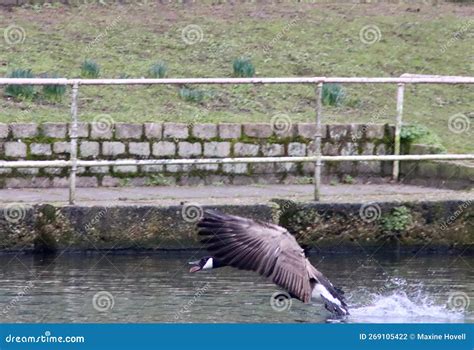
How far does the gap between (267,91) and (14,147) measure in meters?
4.73

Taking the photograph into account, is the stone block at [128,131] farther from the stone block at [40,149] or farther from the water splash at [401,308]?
the water splash at [401,308]

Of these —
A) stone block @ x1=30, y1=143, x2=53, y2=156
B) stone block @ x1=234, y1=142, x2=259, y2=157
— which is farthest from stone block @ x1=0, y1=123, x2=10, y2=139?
stone block @ x1=234, y1=142, x2=259, y2=157

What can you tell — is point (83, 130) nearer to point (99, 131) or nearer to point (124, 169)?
point (99, 131)

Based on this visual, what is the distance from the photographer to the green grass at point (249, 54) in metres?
18.2

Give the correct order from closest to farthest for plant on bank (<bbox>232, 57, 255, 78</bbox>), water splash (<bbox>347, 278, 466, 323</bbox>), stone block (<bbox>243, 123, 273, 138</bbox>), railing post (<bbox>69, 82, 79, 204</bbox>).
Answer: water splash (<bbox>347, 278, 466, 323</bbox>)
railing post (<bbox>69, 82, 79, 204</bbox>)
stone block (<bbox>243, 123, 273, 138</bbox>)
plant on bank (<bbox>232, 57, 255, 78</bbox>)

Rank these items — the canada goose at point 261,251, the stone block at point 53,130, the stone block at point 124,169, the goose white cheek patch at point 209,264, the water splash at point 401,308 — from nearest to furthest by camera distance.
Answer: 1. the canada goose at point 261,251
2. the water splash at point 401,308
3. the goose white cheek patch at point 209,264
4. the stone block at point 53,130
5. the stone block at point 124,169

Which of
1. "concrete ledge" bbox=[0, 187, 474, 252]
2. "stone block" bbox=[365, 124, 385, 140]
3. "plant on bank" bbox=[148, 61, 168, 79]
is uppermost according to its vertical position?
"plant on bank" bbox=[148, 61, 168, 79]

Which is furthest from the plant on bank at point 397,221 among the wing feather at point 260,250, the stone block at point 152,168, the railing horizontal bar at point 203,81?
the wing feather at point 260,250

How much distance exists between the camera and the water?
38.8 feet

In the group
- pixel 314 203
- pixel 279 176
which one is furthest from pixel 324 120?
pixel 314 203

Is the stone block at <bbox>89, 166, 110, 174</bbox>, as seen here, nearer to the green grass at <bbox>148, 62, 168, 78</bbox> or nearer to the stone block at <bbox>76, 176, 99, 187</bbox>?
the stone block at <bbox>76, 176, 99, 187</bbox>

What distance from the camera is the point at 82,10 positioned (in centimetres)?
2277

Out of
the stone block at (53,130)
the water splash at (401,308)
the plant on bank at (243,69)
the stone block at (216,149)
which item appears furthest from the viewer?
the plant on bank at (243,69)

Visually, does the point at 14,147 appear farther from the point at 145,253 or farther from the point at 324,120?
the point at 324,120
